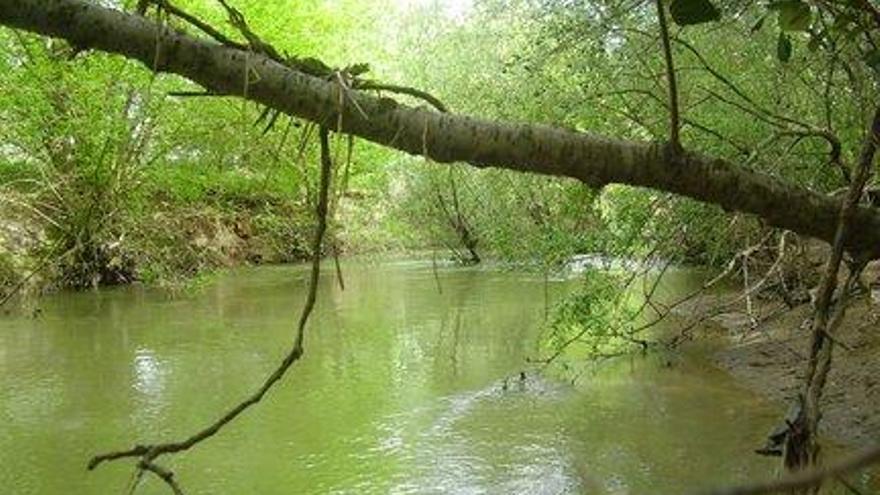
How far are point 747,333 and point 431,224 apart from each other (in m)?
18.1

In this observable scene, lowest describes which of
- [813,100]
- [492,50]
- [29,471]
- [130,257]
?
[29,471]

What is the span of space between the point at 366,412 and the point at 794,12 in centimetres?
625

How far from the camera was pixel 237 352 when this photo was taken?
11539 millimetres

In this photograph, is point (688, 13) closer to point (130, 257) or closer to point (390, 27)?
point (130, 257)

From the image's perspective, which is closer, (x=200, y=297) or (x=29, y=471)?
(x=29, y=471)

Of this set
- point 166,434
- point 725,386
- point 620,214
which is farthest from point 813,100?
point 166,434

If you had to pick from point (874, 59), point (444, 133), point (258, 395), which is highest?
point (874, 59)

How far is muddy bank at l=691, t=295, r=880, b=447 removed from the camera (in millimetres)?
7297

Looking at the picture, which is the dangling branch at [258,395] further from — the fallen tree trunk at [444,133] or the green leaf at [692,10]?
the green leaf at [692,10]

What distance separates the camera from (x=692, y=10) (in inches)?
100

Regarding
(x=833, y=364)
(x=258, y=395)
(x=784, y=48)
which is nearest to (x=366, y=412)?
(x=833, y=364)

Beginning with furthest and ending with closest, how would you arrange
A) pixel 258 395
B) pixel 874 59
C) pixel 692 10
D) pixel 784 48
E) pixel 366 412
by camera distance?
pixel 366 412
pixel 784 48
pixel 874 59
pixel 692 10
pixel 258 395

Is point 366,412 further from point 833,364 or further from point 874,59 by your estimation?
point 874,59

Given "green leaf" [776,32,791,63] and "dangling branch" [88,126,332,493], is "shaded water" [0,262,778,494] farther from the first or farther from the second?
"dangling branch" [88,126,332,493]
